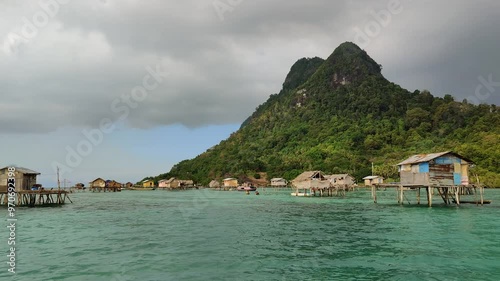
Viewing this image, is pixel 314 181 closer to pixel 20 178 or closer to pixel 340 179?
pixel 340 179

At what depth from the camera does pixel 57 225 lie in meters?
31.4

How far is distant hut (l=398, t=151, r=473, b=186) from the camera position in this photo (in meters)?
43.4

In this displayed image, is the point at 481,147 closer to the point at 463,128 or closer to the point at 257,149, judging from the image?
the point at 463,128

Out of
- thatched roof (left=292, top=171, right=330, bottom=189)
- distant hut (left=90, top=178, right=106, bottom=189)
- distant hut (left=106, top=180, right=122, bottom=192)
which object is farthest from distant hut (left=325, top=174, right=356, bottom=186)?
distant hut (left=90, top=178, right=106, bottom=189)

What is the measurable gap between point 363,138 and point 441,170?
11172 centimetres

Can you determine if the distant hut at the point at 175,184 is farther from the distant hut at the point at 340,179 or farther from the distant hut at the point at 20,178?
Answer: the distant hut at the point at 20,178

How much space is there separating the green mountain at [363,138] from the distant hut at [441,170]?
6052 centimetres

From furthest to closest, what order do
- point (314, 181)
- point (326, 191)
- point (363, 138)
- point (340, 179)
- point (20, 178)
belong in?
point (363, 138)
point (340, 179)
point (326, 191)
point (314, 181)
point (20, 178)

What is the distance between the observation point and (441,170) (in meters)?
43.7

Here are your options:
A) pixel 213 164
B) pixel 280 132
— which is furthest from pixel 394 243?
pixel 280 132

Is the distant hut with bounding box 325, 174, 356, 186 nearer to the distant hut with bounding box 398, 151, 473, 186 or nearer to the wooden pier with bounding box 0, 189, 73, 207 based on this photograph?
the distant hut with bounding box 398, 151, 473, 186

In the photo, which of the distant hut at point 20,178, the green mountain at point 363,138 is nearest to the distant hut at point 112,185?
the green mountain at point 363,138

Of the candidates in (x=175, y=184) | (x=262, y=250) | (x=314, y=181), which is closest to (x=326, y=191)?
(x=314, y=181)

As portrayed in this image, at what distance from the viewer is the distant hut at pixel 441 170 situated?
43.4 metres
